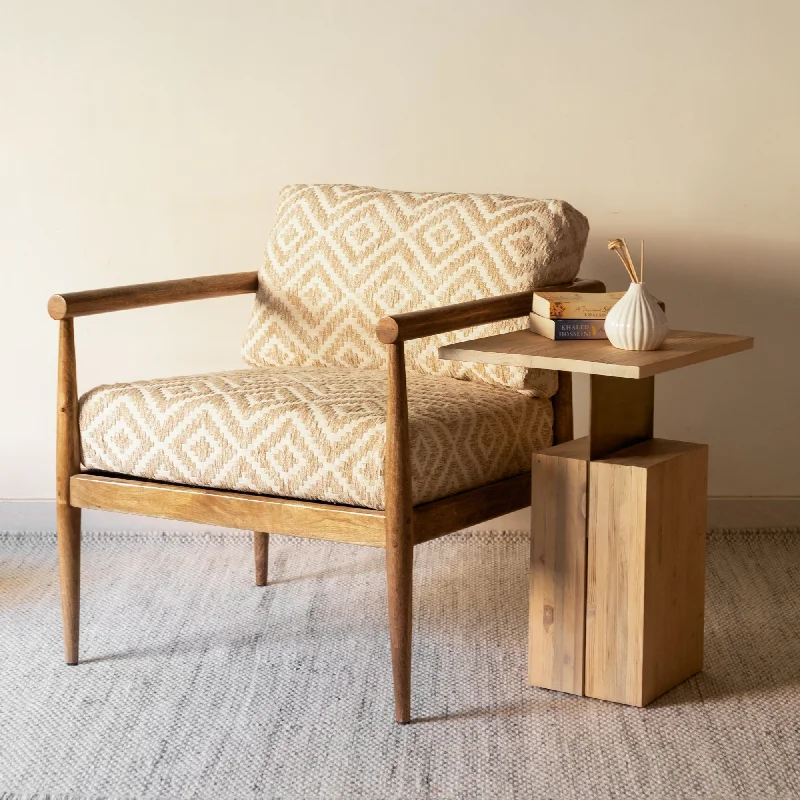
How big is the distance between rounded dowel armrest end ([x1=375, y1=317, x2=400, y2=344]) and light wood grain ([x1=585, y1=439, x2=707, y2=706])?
14.9 inches

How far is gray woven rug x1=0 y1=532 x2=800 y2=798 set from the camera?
1.64 meters

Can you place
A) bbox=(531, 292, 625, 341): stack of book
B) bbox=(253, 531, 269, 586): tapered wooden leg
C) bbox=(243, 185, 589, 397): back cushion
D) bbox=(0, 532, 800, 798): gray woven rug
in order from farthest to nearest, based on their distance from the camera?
bbox=(253, 531, 269, 586): tapered wooden leg
bbox=(243, 185, 589, 397): back cushion
bbox=(531, 292, 625, 341): stack of book
bbox=(0, 532, 800, 798): gray woven rug

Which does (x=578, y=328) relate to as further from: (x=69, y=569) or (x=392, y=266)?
(x=69, y=569)

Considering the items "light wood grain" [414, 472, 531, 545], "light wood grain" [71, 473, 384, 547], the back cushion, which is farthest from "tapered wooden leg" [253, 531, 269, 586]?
"light wood grain" [414, 472, 531, 545]

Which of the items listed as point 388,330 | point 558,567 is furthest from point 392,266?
point 558,567

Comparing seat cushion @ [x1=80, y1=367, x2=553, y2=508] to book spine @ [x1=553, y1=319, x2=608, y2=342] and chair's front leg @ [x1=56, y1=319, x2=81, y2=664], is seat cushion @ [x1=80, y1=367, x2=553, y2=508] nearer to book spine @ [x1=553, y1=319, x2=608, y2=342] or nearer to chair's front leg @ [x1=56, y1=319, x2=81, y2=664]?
chair's front leg @ [x1=56, y1=319, x2=81, y2=664]

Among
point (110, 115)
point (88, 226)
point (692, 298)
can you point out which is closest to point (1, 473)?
point (88, 226)

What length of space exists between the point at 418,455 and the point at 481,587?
2.39 ft

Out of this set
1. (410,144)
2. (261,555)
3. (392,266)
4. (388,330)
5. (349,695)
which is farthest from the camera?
(410,144)

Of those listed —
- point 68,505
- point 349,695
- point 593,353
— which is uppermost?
point 593,353

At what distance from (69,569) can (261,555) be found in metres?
0.49

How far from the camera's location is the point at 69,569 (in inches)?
80.4

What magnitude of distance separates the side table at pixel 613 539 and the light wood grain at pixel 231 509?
0.98 ft

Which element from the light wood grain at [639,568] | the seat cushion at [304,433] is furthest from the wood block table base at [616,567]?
the seat cushion at [304,433]
